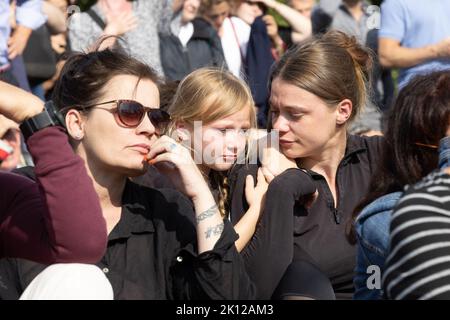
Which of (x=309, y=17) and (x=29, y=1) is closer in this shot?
(x=29, y=1)

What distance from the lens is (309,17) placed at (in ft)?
31.3

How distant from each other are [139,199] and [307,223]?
2.92 feet

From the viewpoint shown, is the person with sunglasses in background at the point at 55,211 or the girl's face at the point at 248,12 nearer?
the person with sunglasses in background at the point at 55,211

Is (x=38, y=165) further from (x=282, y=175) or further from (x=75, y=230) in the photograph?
(x=282, y=175)

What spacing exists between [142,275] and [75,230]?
0.55m

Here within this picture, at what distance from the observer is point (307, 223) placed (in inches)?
173

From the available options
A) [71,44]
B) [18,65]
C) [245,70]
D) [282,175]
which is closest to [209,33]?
[245,70]

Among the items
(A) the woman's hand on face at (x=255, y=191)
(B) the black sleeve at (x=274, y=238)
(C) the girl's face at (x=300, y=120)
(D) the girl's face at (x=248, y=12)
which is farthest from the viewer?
(D) the girl's face at (x=248, y=12)

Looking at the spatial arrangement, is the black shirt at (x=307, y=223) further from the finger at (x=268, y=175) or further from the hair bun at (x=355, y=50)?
the hair bun at (x=355, y=50)

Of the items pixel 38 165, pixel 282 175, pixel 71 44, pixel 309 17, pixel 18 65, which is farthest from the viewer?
pixel 309 17

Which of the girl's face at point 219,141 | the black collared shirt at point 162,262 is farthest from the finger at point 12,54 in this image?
the black collared shirt at point 162,262

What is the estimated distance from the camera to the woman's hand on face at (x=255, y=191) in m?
4.30

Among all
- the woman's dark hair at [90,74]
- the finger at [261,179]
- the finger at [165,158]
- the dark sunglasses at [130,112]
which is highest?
the woman's dark hair at [90,74]

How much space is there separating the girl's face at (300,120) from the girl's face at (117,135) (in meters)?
0.88
